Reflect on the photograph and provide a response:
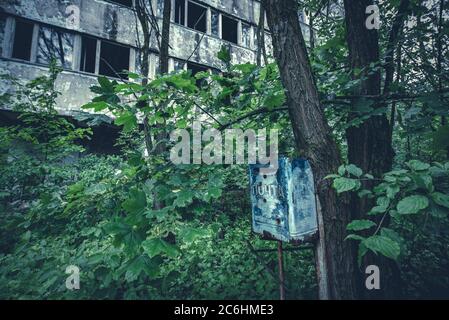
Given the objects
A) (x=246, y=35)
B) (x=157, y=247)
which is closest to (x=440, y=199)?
(x=157, y=247)

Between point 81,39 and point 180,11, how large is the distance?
14.2 ft

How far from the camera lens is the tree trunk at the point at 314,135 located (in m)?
1.90

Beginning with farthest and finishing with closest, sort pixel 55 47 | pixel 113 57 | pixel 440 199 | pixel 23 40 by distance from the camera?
1. pixel 113 57
2. pixel 55 47
3. pixel 23 40
4. pixel 440 199

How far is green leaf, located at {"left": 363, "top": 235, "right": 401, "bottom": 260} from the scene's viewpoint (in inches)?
51.0

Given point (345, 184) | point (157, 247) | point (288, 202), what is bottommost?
point (157, 247)

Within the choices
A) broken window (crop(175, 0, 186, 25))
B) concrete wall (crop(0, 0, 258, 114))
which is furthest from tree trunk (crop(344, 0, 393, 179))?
broken window (crop(175, 0, 186, 25))

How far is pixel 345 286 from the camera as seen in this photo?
6.23 feet

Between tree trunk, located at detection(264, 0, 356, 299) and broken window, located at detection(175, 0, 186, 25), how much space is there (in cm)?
1063

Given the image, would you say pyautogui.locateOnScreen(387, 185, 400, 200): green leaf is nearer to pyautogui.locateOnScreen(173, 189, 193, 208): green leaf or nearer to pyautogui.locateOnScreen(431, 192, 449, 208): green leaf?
pyautogui.locateOnScreen(431, 192, 449, 208): green leaf

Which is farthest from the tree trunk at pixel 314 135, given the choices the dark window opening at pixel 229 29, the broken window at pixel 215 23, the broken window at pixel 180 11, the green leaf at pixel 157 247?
the dark window opening at pixel 229 29

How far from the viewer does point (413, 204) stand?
132 cm

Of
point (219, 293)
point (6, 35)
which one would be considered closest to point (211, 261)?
point (219, 293)

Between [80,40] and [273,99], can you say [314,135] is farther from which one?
[80,40]

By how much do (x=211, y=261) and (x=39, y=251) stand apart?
90.1 inches
